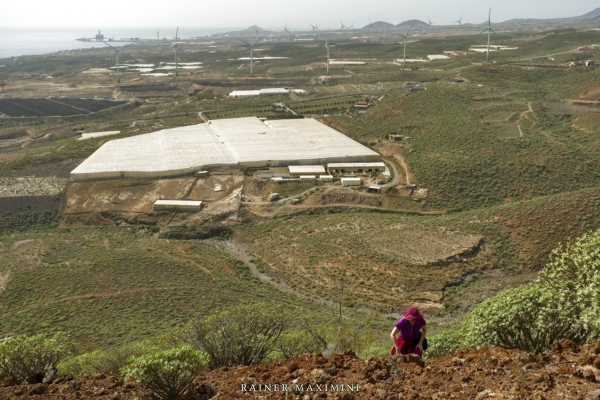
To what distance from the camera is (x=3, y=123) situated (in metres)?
104

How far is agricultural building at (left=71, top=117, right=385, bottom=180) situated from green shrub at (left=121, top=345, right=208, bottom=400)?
1804 inches

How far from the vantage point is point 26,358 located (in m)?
18.4

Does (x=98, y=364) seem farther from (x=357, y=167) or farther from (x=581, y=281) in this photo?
(x=357, y=167)

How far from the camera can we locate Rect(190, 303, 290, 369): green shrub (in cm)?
1822

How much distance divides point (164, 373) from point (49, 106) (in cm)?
12032

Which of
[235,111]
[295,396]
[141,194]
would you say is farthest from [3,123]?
[295,396]

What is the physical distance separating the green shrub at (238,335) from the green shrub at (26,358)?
16.9ft

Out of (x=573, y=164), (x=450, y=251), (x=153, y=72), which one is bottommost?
(x=450, y=251)

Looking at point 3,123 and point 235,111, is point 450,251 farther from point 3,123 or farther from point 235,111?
point 3,123

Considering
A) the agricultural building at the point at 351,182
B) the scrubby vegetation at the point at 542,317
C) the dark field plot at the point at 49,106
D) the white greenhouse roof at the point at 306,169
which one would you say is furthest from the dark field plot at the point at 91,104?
the scrubby vegetation at the point at 542,317

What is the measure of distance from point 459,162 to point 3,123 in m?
90.7

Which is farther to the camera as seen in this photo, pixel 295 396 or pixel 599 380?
pixel 295 396

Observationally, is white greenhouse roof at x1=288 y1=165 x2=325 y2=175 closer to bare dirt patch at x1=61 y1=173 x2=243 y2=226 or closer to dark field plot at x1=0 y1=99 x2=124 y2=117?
bare dirt patch at x1=61 y1=173 x2=243 y2=226

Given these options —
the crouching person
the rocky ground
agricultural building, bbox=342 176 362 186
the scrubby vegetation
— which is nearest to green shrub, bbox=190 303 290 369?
the rocky ground
